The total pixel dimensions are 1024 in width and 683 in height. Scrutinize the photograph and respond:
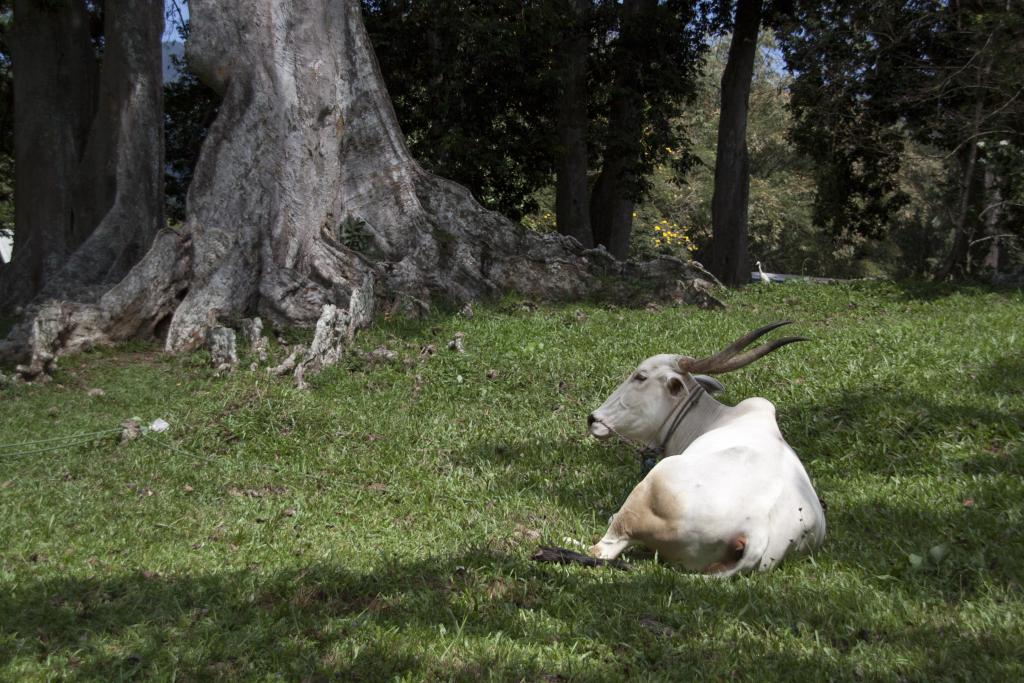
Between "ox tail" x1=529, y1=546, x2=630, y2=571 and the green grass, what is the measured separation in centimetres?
8

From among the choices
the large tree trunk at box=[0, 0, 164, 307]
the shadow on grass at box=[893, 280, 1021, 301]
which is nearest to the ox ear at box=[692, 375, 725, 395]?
the shadow on grass at box=[893, 280, 1021, 301]

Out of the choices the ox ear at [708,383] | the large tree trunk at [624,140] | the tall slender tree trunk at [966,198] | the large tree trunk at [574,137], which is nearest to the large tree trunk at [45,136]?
the large tree trunk at [574,137]

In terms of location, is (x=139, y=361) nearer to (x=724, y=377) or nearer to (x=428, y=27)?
(x=724, y=377)

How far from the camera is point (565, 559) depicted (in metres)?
4.89

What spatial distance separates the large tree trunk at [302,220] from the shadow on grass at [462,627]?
5.51 meters

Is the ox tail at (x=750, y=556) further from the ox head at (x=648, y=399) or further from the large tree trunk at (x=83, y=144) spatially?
the large tree trunk at (x=83, y=144)

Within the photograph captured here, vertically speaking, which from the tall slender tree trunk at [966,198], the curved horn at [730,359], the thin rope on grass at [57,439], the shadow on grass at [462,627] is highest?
the tall slender tree trunk at [966,198]

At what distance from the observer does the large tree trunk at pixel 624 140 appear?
693 inches

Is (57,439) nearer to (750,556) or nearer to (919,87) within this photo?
(750,556)

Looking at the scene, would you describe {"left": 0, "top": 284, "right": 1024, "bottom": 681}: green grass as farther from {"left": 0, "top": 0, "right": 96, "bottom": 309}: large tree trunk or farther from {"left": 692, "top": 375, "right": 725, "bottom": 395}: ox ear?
{"left": 0, "top": 0, "right": 96, "bottom": 309}: large tree trunk

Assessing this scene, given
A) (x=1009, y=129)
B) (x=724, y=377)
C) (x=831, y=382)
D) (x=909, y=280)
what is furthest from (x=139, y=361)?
(x=1009, y=129)

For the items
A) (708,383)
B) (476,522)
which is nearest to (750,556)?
(476,522)

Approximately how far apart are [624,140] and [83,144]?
9.76m

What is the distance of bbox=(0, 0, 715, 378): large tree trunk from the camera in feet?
36.2
